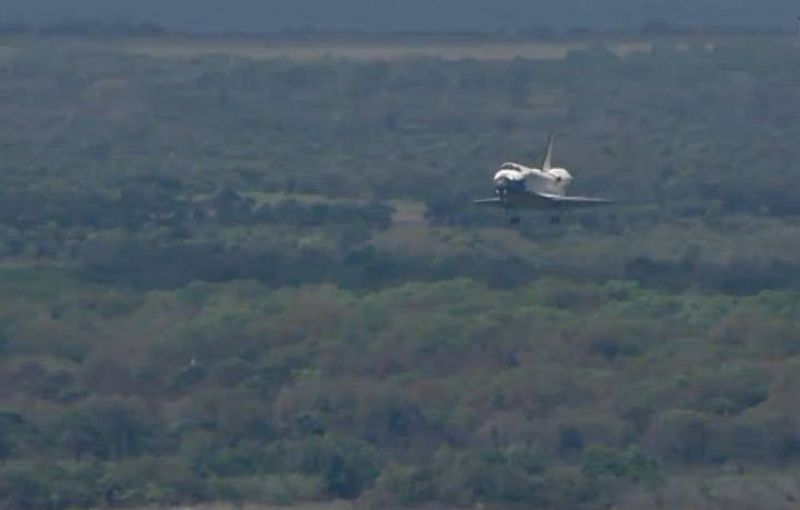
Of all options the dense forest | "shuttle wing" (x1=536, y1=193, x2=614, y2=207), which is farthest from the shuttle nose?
the dense forest

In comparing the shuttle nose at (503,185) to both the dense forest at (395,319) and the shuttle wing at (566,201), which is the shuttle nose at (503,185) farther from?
the dense forest at (395,319)

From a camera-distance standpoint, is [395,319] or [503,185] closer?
[503,185]

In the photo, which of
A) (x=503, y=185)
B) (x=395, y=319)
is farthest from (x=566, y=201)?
(x=395, y=319)

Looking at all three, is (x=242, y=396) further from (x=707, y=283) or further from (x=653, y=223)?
(x=653, y=223)

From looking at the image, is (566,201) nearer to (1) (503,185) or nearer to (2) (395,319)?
(1) (503,185)

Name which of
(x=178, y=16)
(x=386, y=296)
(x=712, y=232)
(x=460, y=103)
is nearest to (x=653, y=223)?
(x=712, y=232)

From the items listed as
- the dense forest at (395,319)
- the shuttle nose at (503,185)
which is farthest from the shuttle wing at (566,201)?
the dense forest at (395,319)

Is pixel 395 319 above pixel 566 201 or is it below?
above

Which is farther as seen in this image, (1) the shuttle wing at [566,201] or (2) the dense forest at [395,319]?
(2) the dense forest at [395,319]

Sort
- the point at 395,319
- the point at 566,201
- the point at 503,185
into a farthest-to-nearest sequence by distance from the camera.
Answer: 1. the point at 395,319
2. the point at 566,201
3. the point at 503,185
